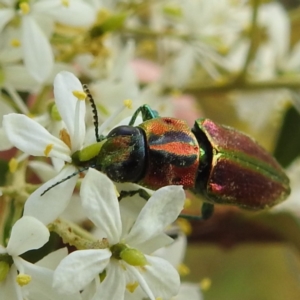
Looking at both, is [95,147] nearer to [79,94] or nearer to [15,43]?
[79,94]

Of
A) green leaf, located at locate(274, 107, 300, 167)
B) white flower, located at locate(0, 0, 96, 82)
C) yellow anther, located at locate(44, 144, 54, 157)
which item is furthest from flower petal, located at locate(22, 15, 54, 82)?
green leaf, located at locate(274, 107, 300, 167)

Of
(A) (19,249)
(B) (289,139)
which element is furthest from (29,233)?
(B) (289,139)

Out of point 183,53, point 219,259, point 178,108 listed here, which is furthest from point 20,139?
point 219,259

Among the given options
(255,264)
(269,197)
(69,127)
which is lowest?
(255,264)

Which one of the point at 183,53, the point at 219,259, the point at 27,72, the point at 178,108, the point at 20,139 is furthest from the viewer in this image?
the point at 219,259

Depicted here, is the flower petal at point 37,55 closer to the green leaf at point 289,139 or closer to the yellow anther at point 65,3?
the yellow anther at point 65,3

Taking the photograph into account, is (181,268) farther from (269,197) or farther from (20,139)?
(20,139)

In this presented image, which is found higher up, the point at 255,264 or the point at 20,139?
the point at 20,139
